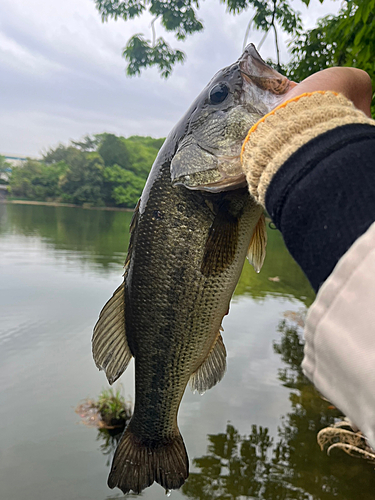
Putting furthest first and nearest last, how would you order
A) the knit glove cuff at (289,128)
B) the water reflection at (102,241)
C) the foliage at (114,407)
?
1. the water reflection at (102,241)
2. the foliage at (114,407)
3. the knit glove cuff at (289,128)

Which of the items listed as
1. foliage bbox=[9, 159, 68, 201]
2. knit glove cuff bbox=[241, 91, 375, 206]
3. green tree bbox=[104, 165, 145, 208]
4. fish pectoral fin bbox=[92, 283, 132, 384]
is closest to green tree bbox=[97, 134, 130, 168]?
green tree bbox=[104, 165, 145, 208]

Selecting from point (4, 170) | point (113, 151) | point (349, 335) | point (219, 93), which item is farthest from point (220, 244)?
point (4, 170)

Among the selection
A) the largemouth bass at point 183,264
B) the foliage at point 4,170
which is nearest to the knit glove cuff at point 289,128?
the largemouth bass at point 183,264

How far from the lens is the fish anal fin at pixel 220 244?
1229mm

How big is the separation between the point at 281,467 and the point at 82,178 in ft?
109

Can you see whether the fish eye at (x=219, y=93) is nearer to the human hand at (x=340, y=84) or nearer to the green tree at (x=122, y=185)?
the human hand at (x=340, y=84)

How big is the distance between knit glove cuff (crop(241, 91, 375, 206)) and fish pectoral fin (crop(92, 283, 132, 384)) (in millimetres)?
833

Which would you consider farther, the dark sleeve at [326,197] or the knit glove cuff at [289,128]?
the knit glove cuff at [289,128]

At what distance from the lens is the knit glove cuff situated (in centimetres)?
65

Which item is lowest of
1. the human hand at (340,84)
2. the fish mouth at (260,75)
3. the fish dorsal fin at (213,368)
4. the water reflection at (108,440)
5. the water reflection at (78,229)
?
the water reflection at (108,440)

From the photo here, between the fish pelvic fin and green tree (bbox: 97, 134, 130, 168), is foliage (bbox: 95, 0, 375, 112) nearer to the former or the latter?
the fish pelvic fin

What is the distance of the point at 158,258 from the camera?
4.24ft

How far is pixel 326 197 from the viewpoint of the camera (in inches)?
22.4

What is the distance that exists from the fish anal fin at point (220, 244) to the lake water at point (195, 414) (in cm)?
418
